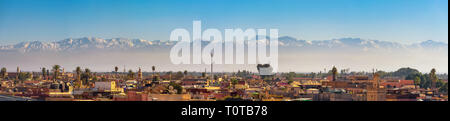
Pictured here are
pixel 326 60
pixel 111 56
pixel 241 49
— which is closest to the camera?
pixel 326 60

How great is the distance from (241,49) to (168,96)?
129 metres

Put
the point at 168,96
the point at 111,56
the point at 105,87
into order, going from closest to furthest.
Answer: the point at 168,96 < the point at 105,87 < the point at 111,56

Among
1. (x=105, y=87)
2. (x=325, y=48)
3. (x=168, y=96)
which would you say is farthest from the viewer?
(x=325, y=48)

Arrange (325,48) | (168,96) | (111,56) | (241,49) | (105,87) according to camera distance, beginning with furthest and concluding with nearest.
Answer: (325,48) → (111,56) → (241,49) → (105,87) → (168,96)

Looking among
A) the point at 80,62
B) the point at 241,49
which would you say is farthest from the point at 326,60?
the point at 80,62
